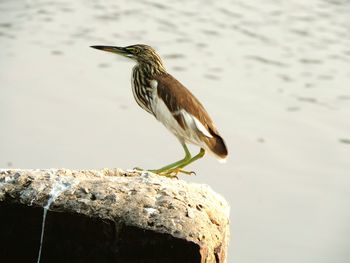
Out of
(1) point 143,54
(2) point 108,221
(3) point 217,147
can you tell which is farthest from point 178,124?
(2) point 108,221

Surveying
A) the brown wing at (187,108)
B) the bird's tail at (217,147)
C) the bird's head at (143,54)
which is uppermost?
the bird's head at (143,54)

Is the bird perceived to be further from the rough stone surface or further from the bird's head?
the rough stone surface

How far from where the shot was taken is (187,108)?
670 centimetres

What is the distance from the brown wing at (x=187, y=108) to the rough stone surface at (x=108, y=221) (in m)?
0.79

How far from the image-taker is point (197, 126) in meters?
6.63

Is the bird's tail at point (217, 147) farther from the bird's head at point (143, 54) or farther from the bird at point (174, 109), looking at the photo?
the bird's head at point (143, 54)

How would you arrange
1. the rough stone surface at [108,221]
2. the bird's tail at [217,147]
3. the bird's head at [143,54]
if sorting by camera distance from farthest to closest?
the bird's head at [143,54], the bird's tail at [217,147], the rough stone surface at [108,221]

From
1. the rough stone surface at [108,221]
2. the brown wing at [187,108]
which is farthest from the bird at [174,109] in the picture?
the rough stone surface at [108,221]

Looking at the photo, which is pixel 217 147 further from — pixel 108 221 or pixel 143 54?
pixel 108 221

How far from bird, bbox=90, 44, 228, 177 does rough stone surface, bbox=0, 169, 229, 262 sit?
798 mm

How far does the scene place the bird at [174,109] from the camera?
664cm


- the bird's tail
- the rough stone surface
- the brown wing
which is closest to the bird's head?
the brown wing

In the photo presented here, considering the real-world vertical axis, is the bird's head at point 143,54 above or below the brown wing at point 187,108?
above

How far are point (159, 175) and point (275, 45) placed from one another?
8.40 m
